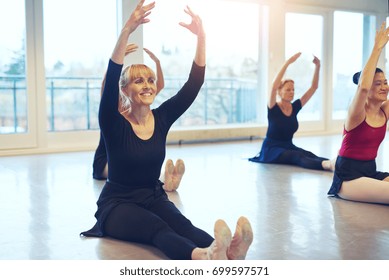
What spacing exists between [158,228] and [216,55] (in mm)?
6610

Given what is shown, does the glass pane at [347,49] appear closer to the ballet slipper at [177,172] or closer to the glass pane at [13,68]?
the glass pane at [13,68]

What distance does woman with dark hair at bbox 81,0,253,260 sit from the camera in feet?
8.29

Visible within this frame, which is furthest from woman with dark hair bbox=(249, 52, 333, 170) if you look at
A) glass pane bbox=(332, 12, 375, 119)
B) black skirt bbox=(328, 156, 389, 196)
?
glass pane bbox=(332, 12, 375, 119)

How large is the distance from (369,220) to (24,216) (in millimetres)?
2130

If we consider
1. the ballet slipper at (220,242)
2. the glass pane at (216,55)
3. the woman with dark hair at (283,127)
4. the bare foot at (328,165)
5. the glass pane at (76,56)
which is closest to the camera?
the ballet slipper at (220,242)

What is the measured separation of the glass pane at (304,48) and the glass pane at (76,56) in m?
3.15

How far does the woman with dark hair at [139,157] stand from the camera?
8.29ft

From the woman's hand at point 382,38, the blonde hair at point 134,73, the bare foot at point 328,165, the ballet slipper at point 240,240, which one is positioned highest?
the woman's hand at point 382,38

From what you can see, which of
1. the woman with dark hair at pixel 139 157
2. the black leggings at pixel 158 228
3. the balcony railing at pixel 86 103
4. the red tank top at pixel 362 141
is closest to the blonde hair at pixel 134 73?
the woman with dark hair at pixel 139 157

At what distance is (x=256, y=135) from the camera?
8.20m

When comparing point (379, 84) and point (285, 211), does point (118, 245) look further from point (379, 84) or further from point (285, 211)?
point (379, 84)

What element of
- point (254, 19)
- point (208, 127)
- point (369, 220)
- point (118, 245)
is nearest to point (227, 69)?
point (254, 19)

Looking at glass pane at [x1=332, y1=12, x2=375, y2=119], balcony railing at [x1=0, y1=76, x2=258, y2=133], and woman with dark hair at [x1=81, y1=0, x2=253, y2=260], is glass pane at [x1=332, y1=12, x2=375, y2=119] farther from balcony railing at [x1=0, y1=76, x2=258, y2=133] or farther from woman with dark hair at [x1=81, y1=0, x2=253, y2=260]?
woman with dark hair at [x1=81, y1=0, x2=253, y2=260]

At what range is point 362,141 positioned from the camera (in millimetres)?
3637
